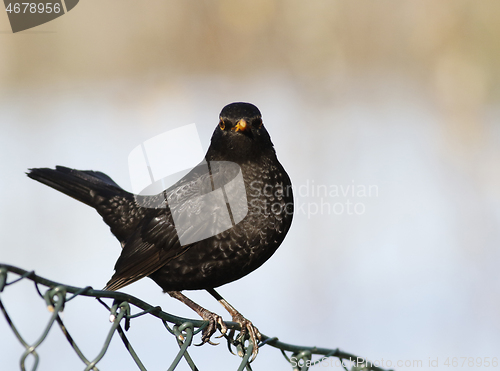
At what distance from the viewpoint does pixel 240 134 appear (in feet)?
11.3

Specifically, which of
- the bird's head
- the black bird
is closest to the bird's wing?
the black bird

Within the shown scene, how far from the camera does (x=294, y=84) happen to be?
807 cm

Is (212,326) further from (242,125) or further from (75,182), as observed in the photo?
(75,182)

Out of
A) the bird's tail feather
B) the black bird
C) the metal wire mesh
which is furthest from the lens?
the bird's tail feather

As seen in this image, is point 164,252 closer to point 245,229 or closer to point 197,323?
point 245,229

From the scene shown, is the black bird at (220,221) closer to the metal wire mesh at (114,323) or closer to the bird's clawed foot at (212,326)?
the bird's clawed foot at (212,326)

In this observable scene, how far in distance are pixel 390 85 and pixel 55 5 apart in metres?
4.82

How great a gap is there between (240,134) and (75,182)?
4.38ft

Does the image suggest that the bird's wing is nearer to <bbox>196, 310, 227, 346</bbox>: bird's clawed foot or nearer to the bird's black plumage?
the bird's black plumage

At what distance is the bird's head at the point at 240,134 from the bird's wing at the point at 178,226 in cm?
13

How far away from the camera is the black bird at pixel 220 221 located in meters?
3.18

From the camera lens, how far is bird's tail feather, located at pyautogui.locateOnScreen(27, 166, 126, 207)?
392cm

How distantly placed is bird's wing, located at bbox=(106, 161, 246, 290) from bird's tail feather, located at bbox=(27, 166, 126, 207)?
0.59m

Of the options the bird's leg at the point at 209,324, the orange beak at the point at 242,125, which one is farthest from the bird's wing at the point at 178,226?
the bird's leg at the point at 209,324
